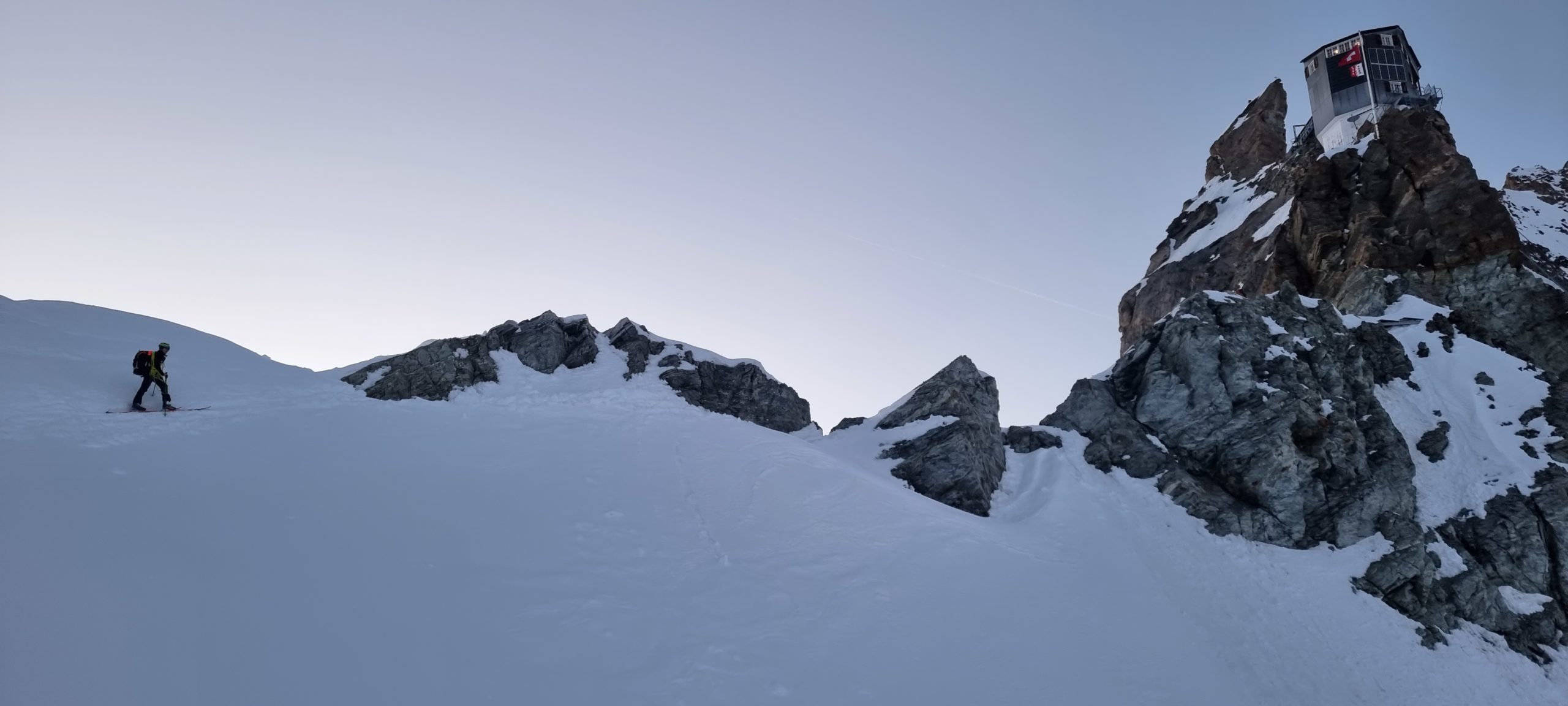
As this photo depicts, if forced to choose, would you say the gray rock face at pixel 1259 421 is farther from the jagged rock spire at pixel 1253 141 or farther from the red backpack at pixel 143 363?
the jagged rock spire at pixel 1253 141

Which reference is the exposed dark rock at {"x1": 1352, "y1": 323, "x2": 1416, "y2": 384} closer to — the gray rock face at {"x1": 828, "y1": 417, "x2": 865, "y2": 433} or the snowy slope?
the snowy slope

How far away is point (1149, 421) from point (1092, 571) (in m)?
14.6

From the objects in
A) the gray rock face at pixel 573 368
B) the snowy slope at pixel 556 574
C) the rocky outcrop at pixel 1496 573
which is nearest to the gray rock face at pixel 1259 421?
the rocky outcrop at pixel 1496 573

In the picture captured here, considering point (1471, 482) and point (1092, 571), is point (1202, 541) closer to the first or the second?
point (1092, 571)

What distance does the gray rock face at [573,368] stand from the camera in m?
23.9

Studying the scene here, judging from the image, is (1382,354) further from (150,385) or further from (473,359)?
(150,385)

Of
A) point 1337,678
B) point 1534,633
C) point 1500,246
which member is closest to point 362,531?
point 1337,678

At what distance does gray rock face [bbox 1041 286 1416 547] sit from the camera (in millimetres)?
25734

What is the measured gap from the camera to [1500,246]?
122 feet

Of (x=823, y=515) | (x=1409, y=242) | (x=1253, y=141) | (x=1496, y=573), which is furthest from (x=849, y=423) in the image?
(x=1253, y=141)

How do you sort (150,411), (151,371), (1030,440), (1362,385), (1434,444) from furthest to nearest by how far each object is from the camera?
(1030,440) < (1362,385) < (1434,444) < (151,371) < (150,411)

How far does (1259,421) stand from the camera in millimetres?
28031

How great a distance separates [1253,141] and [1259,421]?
49.3 m

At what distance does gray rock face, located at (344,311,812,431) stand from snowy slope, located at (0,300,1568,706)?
7.75ft
